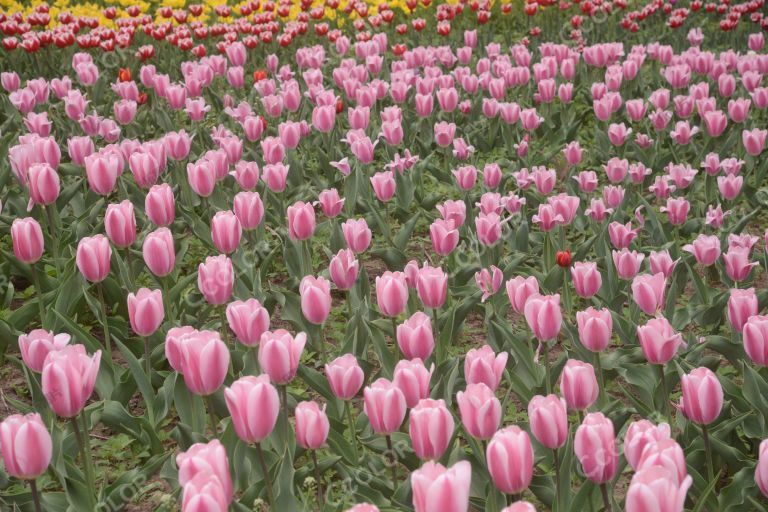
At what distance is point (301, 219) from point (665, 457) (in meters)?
2.15

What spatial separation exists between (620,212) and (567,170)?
3.77 feet

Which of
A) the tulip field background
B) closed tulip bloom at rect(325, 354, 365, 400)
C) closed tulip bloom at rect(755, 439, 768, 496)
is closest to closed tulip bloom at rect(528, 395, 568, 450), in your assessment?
the tulip field background

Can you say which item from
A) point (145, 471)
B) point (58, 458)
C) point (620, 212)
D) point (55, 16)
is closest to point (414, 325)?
point (145, 471)

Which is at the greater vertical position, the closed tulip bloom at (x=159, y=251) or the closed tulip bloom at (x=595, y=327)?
the closed tulip bloom at (x=159, y=251)

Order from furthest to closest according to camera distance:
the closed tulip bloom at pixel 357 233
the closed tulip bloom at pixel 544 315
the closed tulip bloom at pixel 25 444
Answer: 1. the closed tulip bloom at pixel 357 233
2. the closed tulip bloom at pixel 544 315
3. the closed tulip bloom at pixel 25 444

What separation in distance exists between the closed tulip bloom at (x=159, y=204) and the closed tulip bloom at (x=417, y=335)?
131 cm

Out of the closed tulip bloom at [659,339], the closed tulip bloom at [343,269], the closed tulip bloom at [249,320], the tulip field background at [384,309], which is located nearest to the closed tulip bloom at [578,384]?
the tulip field background at [384,309]

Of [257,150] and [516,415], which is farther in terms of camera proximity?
[257,150]

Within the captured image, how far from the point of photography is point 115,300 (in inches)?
155

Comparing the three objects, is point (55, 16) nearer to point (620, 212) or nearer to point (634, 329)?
point (620, 212)

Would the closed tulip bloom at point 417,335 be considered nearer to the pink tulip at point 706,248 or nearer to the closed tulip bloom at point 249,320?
the closed tulip bloom at point 249,320

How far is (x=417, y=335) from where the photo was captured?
2.66m

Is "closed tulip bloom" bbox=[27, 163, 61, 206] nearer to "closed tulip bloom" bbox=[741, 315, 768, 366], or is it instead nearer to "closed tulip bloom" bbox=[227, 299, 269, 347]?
"closed tulip bloom" bbox=[227, 299, 269, 347]

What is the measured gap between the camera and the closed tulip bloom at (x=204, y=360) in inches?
89.4
